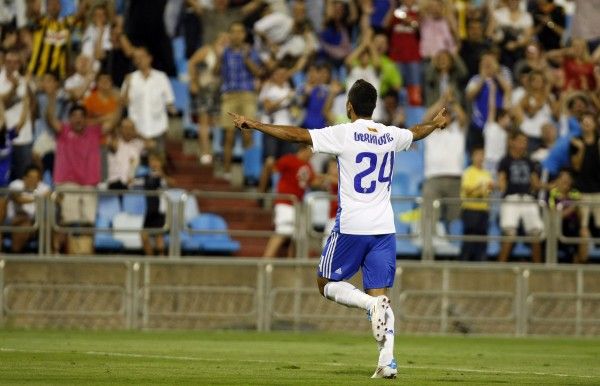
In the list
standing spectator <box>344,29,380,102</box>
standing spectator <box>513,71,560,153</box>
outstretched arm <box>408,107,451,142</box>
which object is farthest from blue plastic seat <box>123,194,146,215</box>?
outstretched arm <box>408,107,451,142</box>

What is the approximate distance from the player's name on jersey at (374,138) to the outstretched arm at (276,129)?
0.46m

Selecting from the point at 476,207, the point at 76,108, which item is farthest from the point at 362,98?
the point at 76,108

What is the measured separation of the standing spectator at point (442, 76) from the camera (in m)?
25.4

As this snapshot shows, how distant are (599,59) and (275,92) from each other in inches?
236

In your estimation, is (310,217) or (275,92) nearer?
(310,217)

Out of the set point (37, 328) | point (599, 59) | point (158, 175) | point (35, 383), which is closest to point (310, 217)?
point (158, 175)

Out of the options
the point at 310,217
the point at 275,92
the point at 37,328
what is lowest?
the point at 37,328

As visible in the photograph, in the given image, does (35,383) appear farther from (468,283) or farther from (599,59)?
(599,59)

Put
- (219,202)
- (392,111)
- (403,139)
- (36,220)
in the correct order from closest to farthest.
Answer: (403,139)
(36,220)
(219,202)
(392,111)

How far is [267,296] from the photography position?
21469 mm

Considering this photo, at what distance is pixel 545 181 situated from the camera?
24.3 metres

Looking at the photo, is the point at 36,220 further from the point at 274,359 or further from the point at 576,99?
the point at 576,99

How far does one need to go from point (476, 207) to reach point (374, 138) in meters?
10.1

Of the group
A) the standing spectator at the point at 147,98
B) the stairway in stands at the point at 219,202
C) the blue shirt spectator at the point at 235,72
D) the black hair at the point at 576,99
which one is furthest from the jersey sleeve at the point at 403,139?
the black hair at the point at 576,99
